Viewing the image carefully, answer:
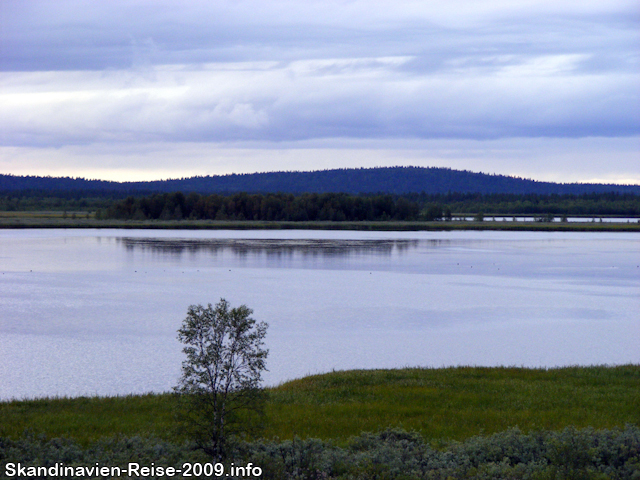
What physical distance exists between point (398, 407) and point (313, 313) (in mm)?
11838

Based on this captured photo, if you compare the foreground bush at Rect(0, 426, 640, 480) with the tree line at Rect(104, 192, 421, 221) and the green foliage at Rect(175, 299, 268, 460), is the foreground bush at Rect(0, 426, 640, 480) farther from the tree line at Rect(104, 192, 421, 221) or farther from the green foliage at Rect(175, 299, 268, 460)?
the tree line at Rect(104, 192, 421, 221)

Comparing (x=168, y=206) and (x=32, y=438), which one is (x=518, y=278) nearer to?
(x=32, y=438)

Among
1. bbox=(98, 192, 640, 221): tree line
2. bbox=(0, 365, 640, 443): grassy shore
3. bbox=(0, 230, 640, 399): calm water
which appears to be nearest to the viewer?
bbox=(0, 365, 640, 443): grassy shore

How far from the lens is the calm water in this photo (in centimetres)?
1527

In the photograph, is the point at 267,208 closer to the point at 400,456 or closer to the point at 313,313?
the point at 313,313

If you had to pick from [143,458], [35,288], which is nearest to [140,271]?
[35,288]

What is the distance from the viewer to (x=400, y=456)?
7.50 metres

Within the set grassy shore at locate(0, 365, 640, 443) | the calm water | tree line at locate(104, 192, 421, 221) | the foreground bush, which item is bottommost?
the calm water

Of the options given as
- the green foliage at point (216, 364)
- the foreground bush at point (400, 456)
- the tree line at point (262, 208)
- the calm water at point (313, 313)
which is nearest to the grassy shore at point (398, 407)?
the foreground bush at point (400, 456)

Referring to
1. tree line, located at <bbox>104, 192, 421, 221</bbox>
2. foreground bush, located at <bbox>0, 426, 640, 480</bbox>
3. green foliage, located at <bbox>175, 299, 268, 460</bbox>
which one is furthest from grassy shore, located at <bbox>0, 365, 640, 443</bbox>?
tree line, located at <bbox>104, 192, 421, 221</bbox>

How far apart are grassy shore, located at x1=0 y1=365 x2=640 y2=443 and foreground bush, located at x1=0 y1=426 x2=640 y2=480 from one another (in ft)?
2.01

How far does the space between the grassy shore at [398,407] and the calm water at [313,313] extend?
219 cm

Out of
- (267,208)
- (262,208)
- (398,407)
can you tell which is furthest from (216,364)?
(267,208)

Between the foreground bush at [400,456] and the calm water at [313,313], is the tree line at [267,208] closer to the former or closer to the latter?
the calm water at [313,313]
